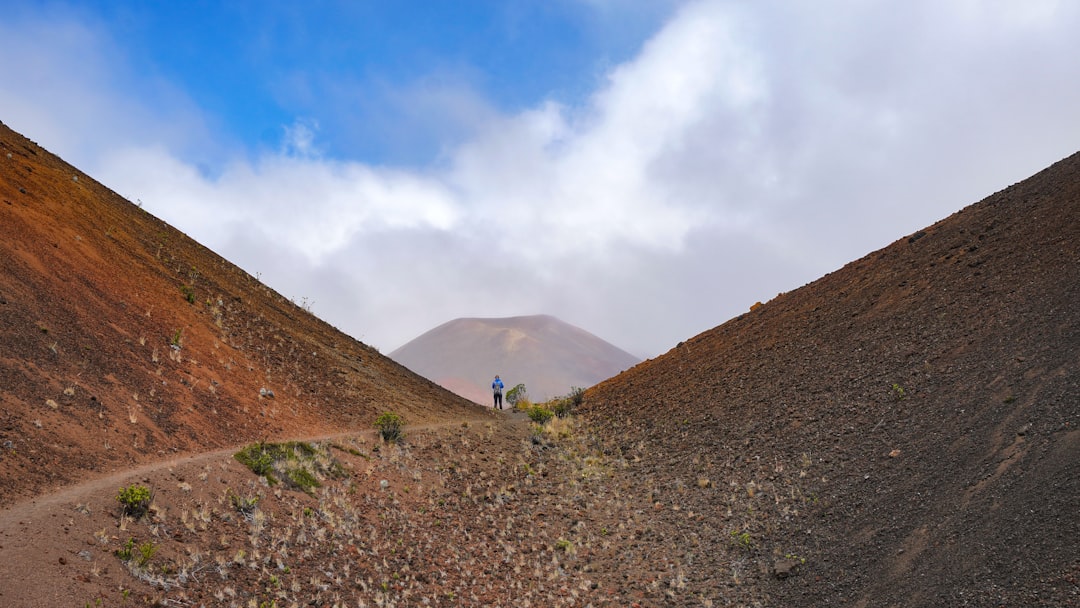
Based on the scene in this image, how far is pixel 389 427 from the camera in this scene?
2120 centimetres

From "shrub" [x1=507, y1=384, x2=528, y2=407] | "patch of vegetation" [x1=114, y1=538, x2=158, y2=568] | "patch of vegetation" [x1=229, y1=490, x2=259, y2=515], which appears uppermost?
"shrub" [x1=507, y1=384, x2=528, y2=407]

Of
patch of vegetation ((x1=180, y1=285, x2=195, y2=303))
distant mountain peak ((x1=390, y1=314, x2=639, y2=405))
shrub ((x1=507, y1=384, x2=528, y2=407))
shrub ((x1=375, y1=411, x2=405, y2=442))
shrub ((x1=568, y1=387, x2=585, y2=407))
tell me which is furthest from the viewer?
distant mountain peak ((x1=390, y1=314, x2=639, y2=405))

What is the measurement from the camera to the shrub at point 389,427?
20.9 m

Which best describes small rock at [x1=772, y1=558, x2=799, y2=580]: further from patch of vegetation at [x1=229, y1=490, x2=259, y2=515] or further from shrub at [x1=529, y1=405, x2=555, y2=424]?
shrub at [x1=529, y1=405, x2=555, y2=424]

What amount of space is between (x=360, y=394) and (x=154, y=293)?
7029 millimetres

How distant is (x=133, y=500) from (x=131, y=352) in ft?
22.4

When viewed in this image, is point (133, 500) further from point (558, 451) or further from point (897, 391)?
point (897, 391)

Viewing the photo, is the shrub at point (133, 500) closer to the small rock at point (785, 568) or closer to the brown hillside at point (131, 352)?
the brown hillside at point (131, 352)

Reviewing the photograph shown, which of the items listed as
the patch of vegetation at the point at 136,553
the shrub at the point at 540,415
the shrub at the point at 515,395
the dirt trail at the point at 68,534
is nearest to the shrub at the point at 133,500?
the dirt trail at the point at 68,534

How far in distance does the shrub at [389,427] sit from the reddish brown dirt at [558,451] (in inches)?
17.6

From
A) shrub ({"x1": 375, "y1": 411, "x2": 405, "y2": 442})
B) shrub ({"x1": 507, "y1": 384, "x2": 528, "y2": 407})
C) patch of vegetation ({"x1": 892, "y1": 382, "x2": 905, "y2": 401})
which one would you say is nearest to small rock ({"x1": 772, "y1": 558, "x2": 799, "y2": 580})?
patch of vegetation ({"x1": 892, "y1": 382, "x2": 905, "y2": 401})

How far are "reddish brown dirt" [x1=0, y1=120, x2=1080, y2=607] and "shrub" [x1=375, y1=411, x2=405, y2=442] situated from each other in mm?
448

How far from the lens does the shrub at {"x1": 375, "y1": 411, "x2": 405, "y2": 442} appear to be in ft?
68.5

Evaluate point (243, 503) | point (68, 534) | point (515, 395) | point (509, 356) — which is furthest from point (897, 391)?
point (509, 356)
